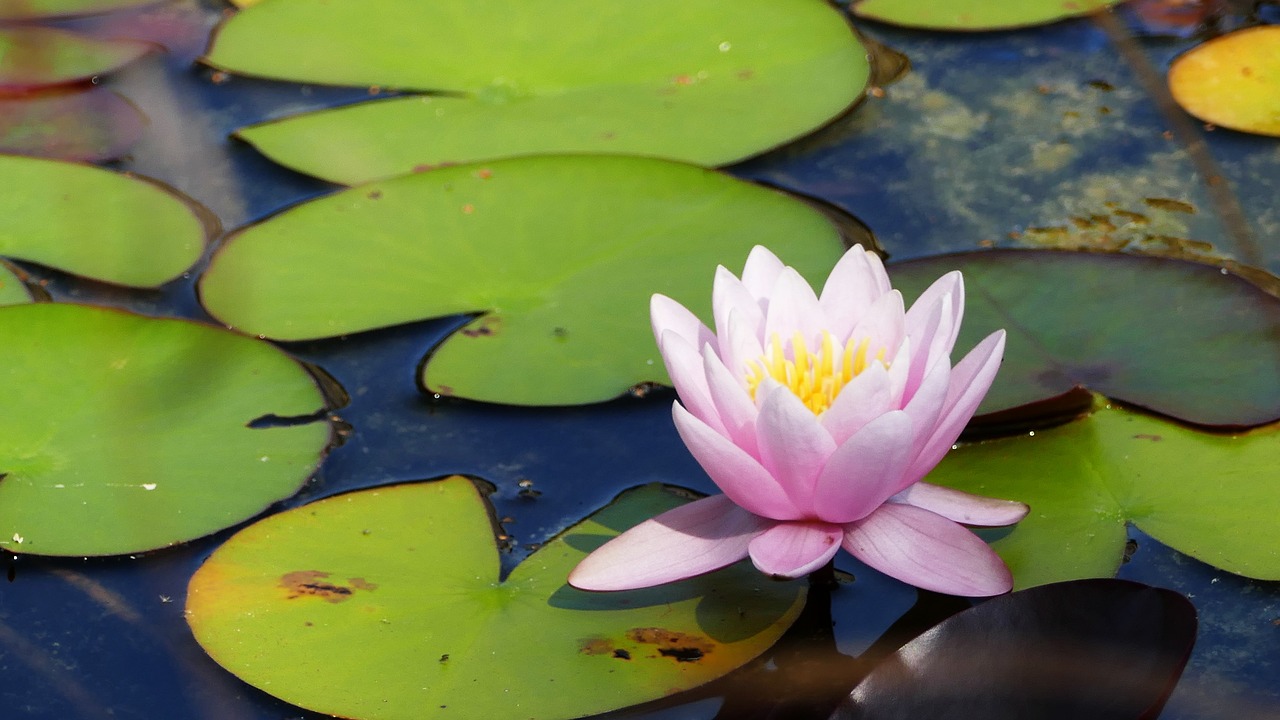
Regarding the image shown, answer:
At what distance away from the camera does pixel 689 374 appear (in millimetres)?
1452

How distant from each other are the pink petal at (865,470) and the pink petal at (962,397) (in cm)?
4

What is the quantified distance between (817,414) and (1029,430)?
0.51m

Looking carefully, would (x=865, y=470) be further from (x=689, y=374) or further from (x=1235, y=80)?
(x=1235, y=80)

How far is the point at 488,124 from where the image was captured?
2633 mm

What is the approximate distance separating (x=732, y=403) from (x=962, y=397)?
0.29 metres

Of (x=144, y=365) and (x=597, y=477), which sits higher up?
(x=144, y=365)

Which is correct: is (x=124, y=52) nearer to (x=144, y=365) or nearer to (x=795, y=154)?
(x=144, y=365)

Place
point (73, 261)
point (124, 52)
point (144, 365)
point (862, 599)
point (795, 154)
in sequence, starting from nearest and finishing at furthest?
point (862, 599) < point (144, 365) < point (73, 261) < point (795, 154) < point (124, 52)

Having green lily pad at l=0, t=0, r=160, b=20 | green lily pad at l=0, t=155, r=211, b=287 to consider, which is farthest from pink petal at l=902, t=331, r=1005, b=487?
green lily pad at l=0, t=0, r=160, b=20

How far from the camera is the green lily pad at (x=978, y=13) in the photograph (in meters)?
2.83

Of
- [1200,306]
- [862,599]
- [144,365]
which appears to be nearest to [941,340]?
[862,599]

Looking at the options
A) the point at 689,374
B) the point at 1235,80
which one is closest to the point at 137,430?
the point at 689,374

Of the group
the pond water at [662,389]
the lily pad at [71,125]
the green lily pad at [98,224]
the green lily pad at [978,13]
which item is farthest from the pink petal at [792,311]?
the lily pad at [71,125]

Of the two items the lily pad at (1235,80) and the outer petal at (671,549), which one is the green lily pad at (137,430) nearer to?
the outer petal at (671,549)
